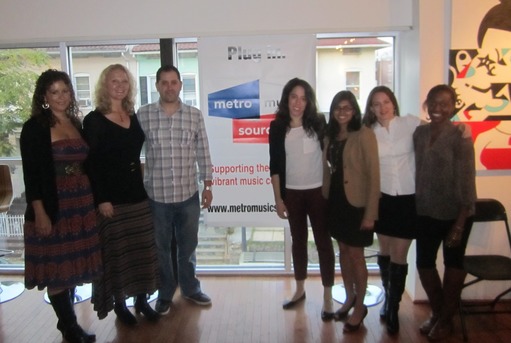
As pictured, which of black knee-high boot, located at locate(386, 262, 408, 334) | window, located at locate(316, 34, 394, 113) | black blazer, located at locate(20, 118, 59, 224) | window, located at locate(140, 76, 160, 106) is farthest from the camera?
window, located at locate(140, 76, 160, 106)

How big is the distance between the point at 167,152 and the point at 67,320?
1.19 m

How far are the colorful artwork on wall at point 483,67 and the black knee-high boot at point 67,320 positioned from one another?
277cm

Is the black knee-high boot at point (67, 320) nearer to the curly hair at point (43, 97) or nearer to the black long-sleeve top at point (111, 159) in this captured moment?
the black long-sleeve top at point (111, 159)

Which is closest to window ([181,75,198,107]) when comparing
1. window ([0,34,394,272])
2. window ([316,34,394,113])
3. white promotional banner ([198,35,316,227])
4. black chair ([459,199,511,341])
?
window ([0,34,394,272])

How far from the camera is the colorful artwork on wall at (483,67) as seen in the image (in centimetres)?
295

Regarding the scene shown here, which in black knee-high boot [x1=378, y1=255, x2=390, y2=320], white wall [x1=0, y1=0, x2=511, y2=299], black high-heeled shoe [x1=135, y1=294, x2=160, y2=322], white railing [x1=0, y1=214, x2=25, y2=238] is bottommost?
black high-heeled shoe [x1=135, y1=294, x2=160, y2=322]

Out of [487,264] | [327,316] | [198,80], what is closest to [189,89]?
[198,80]

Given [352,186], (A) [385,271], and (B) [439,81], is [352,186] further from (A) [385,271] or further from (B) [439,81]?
(B) [439,81]

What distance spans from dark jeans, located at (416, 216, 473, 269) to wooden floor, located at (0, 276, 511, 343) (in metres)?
0.49

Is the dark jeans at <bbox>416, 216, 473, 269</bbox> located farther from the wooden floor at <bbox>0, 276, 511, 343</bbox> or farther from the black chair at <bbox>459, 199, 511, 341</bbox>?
the wooden floor at <bbox>0, 276, 511, 343</bbox>

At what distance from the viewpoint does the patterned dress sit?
2.47 metres

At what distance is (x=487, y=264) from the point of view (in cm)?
288

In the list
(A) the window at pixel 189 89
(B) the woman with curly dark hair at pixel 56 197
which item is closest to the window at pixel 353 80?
(A) the window at pixel 189 89

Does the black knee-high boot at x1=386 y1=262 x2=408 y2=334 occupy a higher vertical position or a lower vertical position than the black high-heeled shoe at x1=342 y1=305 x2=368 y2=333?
higher
